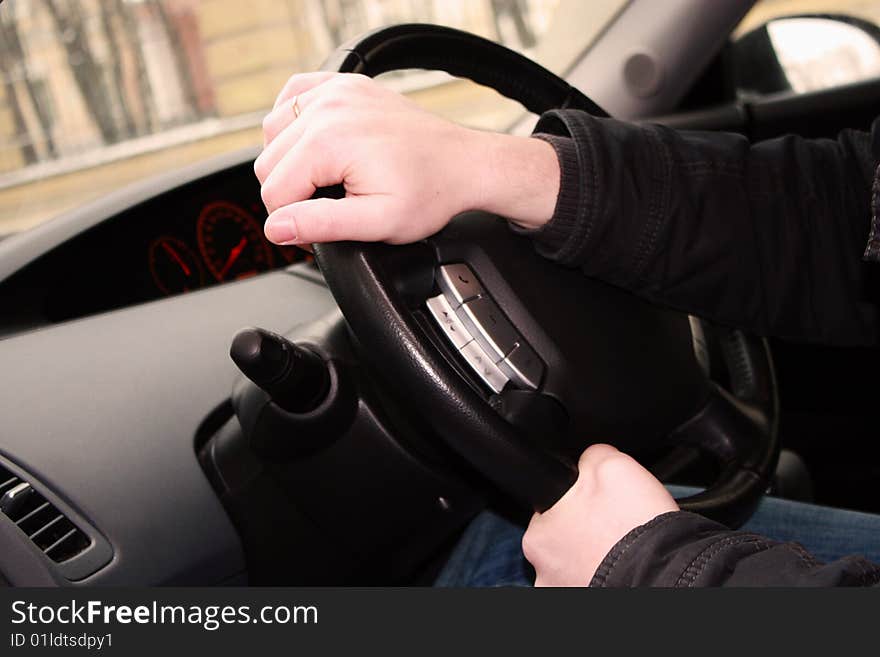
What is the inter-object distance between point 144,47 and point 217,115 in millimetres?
192

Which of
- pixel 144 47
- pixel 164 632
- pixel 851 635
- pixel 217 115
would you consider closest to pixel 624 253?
pixel 851 635

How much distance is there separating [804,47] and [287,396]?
1308 mm

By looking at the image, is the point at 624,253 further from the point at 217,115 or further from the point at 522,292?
the point at 217,115

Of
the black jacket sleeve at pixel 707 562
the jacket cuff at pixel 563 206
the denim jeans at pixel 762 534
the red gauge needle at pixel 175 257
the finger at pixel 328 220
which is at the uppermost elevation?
the finger at pixel 328 220

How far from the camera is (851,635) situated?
0.56 meters

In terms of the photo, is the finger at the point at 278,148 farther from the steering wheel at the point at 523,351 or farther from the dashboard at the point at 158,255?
the dashboard at the point at 158,255

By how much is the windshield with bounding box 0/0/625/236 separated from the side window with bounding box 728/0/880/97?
0.40 metres

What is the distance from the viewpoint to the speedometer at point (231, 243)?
113 centimetres

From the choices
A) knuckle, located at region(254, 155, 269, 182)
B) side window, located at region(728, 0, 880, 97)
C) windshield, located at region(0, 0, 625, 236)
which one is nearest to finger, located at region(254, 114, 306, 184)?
knuckle, located at region(254, 155, 269, 182)

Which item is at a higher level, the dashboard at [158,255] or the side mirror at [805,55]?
the dashboard at [158,255]

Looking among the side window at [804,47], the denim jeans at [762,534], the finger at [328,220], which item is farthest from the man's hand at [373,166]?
the side window at [804,47]

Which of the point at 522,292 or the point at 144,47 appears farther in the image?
the point at 144,47

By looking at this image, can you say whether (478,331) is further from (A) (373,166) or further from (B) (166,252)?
(B) (166,252)

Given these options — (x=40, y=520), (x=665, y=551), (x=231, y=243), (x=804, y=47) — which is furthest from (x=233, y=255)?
(x=804, y=47)
